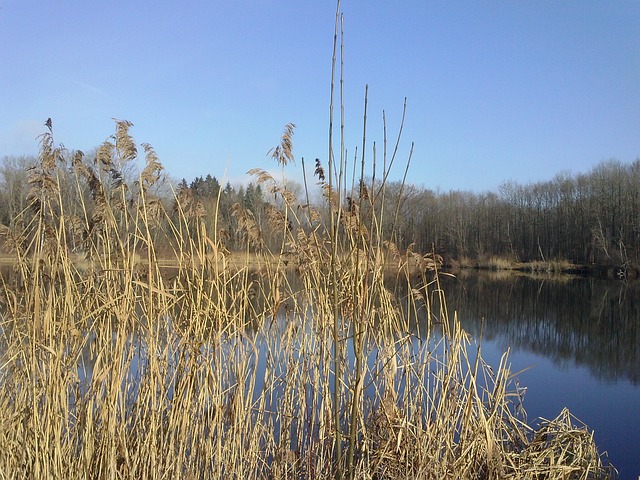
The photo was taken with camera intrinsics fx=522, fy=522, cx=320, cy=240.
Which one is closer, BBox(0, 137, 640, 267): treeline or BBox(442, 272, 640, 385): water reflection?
BBox(442, 272, 640, 385): water reflection

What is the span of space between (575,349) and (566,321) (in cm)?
310

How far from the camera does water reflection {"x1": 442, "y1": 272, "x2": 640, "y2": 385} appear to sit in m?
9.58

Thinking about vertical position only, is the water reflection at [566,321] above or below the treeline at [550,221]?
below

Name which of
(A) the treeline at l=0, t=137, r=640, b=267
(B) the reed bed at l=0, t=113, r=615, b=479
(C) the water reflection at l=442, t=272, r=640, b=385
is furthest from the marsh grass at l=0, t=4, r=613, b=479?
(A) the treeline at l=0, t=137, r=640, b=267

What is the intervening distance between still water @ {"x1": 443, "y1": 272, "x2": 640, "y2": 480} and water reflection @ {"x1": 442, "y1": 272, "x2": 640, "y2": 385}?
0.05 feet

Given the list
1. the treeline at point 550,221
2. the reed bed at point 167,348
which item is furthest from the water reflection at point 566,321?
the treeline at point 550,221

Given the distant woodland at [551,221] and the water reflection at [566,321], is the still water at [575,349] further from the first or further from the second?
the distant woodland at [551,221]

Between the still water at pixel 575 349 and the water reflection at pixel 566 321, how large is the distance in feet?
0.05

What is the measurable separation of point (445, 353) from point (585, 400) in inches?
209

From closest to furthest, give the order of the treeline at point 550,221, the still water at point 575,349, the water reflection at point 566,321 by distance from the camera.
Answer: the still water at point 575,349, the water reflection at point 566,321, the treeline at point 550,221

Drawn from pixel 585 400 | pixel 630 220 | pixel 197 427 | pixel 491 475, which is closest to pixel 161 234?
pixel 197 427

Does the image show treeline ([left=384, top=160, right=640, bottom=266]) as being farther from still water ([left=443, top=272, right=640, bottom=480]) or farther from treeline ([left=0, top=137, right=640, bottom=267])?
still water ([left=443, top=272, right=640, bottom=480])

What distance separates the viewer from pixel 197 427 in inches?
83.3

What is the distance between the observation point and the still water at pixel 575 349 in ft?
20.0
